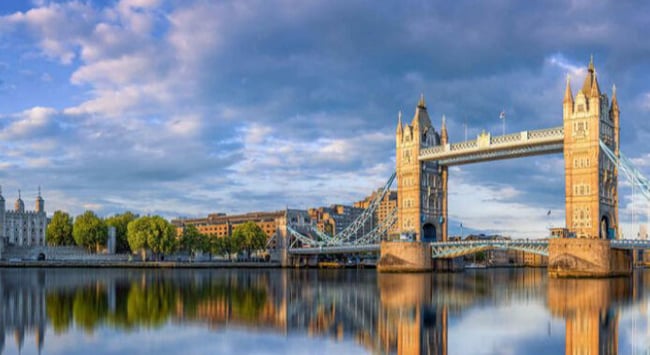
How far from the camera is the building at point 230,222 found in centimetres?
14688

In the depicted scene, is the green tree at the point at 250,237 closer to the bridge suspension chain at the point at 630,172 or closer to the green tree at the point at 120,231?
the green tree at the point at 120,231

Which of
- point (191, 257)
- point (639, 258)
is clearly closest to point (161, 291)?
point (191, 257)

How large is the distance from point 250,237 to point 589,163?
62.3 m

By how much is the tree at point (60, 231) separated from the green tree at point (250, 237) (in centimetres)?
2580

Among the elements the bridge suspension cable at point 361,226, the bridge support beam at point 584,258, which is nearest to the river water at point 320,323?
the bridge support beam at point 584,258

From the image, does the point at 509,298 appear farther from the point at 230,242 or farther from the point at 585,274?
the point at 230,242

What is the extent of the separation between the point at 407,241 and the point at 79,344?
59.3 m

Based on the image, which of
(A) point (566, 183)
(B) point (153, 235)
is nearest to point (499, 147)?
(A) point (566, 183)

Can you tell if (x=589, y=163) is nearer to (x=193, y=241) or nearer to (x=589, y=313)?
(x=589, y=313)

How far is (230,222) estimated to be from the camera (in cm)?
15850

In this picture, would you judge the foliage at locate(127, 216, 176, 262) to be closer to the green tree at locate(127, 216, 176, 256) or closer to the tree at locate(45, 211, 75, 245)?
the green tree at locate(127, 216, 176, 256)

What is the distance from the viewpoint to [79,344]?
64.5 ft

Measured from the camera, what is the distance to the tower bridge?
194 feet

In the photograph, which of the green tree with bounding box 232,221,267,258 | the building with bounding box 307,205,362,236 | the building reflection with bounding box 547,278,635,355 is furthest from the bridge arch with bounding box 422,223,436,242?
the building with bounding box 307,205,362,236
